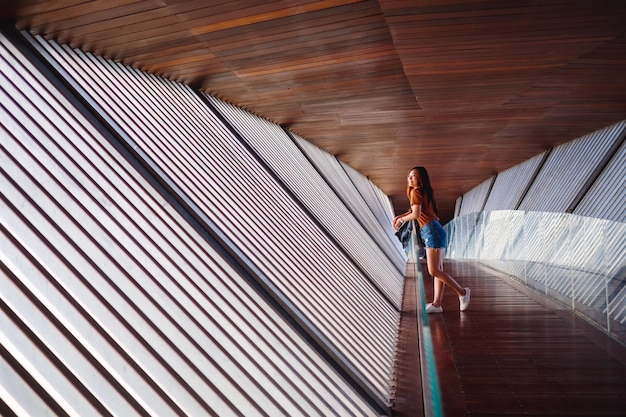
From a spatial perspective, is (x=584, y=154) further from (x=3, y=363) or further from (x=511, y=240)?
(x=3, y=363)

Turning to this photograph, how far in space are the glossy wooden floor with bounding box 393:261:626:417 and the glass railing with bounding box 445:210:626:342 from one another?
0.71ft

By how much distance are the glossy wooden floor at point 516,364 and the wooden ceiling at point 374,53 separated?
2.60 metres

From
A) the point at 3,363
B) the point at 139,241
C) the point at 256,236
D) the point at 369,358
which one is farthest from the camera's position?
the point at 256,236

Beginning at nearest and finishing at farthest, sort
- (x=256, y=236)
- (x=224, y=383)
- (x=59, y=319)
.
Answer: (x=59, y=319), (x=224, y=383), (x=256, y=236)

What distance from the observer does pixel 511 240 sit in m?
9.88

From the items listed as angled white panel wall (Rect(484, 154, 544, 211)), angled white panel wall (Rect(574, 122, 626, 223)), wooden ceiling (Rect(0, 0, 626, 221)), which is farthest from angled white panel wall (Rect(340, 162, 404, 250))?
angled white panel wall (Rect(574, 122, 626, 223))

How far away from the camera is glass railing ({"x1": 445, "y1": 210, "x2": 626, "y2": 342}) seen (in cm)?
585

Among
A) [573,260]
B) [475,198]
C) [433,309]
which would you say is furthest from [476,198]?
[433,309]

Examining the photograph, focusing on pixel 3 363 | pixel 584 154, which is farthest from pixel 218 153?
pixel 584 154

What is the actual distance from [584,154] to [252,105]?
677cm

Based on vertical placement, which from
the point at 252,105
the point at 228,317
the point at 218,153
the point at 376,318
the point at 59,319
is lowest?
the point at 59,319

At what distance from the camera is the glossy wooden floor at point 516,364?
3.71 meters

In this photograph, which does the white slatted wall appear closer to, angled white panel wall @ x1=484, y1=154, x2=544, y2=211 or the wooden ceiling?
the wooden ceiling

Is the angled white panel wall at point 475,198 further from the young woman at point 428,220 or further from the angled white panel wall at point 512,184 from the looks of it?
the young woman at point 428,220
